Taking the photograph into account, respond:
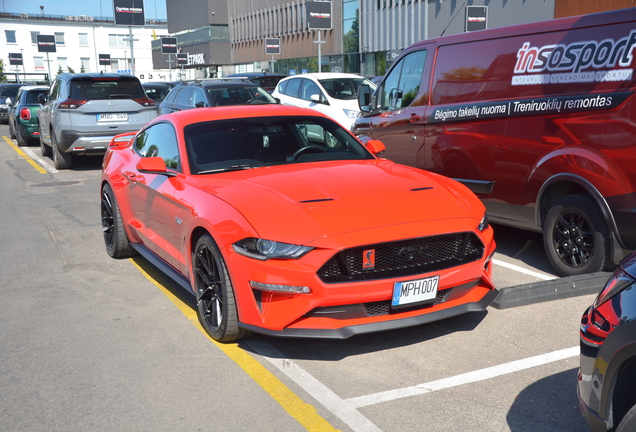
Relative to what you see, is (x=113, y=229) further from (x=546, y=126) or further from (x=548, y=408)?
(x=548, y=408)

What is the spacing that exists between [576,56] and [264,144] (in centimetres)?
270

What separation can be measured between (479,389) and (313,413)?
0.95 meters

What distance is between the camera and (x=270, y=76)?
21594 millimetres

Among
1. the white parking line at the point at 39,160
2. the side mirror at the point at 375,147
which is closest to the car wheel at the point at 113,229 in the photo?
the side mirror at the point at 375,147

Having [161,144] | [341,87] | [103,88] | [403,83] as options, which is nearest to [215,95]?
[103,88]

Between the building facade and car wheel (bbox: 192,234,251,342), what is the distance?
101 m

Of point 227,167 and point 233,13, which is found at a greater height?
point 233,13

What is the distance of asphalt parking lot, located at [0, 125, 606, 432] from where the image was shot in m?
3.43

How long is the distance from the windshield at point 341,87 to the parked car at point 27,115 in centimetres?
874

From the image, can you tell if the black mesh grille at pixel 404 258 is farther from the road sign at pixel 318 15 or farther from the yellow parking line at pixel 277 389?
the road sign at pixel 318 15

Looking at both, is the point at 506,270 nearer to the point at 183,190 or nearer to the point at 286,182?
the point at 286,182

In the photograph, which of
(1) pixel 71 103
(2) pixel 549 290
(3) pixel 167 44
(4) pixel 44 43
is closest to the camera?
(2) pixel 549 290

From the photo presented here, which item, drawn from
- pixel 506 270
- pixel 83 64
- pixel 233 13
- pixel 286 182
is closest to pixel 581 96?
pixel 506 270

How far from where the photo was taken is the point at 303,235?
391cm
